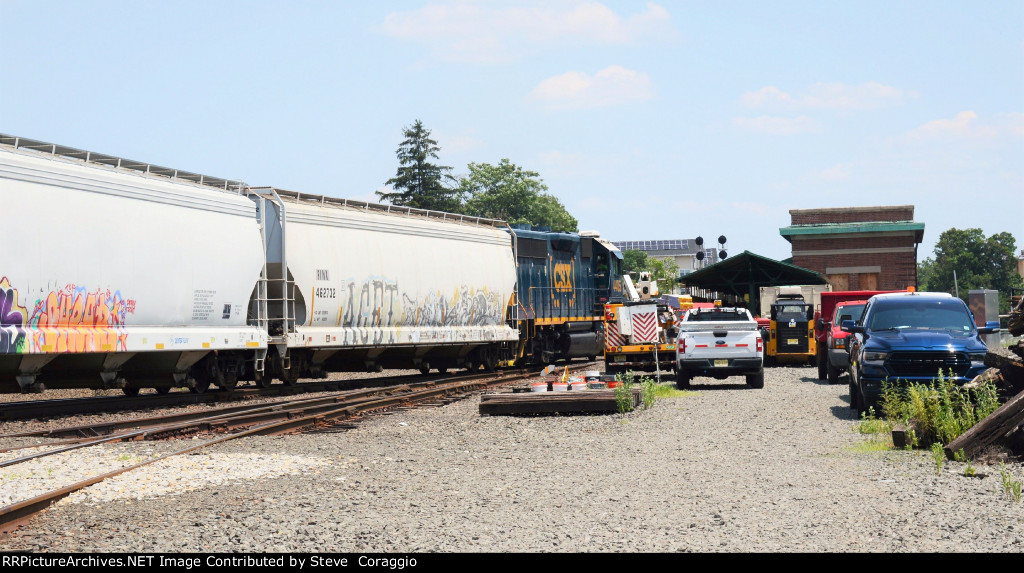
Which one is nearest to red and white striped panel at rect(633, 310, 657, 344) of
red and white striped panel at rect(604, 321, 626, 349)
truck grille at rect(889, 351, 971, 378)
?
red and white striped panel at rect(604, 321, 626, 349)

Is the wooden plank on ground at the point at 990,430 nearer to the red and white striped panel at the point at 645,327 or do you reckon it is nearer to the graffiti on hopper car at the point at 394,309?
the red and white striped panel at the point at 645,327

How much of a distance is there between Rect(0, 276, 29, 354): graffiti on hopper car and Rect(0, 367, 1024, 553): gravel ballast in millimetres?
3498

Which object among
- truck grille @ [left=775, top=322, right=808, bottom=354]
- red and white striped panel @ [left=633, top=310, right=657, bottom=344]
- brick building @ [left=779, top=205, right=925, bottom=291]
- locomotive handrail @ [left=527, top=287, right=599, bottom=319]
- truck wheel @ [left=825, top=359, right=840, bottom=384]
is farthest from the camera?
brick building @ [left=779, top=205, right=925, bottom=291]

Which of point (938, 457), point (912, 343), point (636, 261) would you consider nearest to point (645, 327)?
point (912, 343)

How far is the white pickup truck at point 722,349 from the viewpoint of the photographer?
22.3m

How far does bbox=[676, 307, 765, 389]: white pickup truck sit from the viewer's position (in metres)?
22.3

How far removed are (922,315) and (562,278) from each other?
17.5m

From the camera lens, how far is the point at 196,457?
1167 centimetres

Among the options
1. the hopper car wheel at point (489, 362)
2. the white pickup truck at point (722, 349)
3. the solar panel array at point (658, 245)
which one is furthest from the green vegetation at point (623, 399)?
the solar panel array at point (658, 245)

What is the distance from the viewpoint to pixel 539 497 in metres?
8.95

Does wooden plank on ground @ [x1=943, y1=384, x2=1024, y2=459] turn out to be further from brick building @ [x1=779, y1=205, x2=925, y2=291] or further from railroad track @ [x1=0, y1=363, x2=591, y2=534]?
brick building @ [x1=779, y1=205, x2=925, y2=291]

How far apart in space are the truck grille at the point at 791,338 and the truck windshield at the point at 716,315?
337 inches

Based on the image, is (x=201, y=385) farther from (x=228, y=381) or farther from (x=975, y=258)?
(x=975, y=258)
